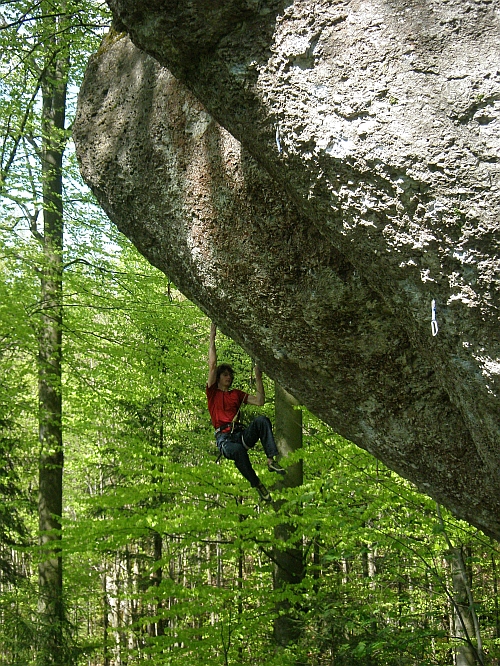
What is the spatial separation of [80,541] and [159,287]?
619 centimetres

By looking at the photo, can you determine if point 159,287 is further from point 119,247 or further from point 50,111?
point 50,111

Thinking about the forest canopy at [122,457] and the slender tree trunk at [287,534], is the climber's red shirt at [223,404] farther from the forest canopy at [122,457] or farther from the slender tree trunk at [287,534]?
the slender tree trunk at [287,534]

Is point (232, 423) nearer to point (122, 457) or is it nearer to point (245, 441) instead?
point (245, 441)

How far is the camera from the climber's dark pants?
6152 millimetres

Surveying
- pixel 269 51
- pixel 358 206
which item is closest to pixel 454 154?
pixel 358 206

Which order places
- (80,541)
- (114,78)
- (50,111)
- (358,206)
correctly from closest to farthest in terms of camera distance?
(358,206)
(114,78)
(80,541)
(50,111)

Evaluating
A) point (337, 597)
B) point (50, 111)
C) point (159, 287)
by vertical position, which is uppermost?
point (50, 111)

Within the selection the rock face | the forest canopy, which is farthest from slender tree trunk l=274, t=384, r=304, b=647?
the rock face

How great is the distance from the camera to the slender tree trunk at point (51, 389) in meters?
10.7

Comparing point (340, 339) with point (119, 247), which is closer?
point (340, 339)

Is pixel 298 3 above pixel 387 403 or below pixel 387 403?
above

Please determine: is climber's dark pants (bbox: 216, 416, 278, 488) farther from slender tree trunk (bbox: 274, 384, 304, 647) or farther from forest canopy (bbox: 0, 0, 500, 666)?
slender tree trunk (bbox: 274, 384, 304, 647)

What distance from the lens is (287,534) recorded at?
9820 millimetres

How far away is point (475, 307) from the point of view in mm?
2359
